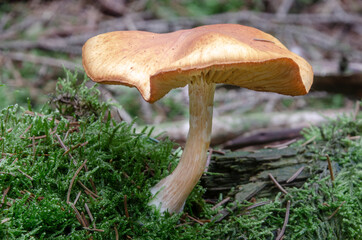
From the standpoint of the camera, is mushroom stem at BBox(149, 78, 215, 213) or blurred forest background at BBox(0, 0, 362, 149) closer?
mushroom stem at BBox(149, 78, 215, 213)

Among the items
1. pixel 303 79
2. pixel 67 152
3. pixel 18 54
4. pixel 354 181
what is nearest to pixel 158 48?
pixel 303 79

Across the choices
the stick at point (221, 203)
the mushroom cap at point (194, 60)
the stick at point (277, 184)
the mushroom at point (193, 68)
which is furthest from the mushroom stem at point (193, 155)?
the stick at point (277, 184)

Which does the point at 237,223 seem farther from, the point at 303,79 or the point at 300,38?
the point at 300,38

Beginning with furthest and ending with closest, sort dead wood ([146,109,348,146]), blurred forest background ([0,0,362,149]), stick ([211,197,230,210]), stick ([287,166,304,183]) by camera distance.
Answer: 1. blurred forest background ([0,0,362,149])
2. dead wood ([146,109,348,146])
3. stick ([287,166,304,183])
4. stick ([211,197,230,210])

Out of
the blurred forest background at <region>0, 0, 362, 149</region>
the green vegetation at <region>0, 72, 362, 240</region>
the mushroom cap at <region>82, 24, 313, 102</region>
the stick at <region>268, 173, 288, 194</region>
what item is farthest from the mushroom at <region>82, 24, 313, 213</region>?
the blurred forest background at <region>0, 0, 362, 149</region>

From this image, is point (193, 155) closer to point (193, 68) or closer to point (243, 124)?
point (193, 68)

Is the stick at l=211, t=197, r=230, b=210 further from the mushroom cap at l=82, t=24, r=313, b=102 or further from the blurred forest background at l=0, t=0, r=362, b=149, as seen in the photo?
the blurred forest background at l=0, t=0, r=362, b=149
